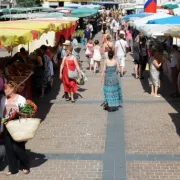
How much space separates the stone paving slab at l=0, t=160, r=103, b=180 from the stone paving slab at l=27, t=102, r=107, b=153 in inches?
22.6

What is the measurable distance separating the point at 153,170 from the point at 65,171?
4.83ft

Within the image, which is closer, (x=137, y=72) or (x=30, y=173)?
(x=30, y=173)

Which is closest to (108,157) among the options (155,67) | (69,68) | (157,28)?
(69,68)

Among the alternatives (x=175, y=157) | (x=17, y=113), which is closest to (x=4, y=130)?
A: (x=17, y=113)

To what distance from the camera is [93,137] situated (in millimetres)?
8078

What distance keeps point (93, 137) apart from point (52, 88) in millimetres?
5332

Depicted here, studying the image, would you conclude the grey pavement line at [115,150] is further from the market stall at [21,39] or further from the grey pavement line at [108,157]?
the market stall at [21,39]

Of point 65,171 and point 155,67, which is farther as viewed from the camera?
point 155,67

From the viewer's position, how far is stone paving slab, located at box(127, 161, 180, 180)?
242 inches

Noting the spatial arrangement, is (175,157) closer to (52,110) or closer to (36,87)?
(52,110)

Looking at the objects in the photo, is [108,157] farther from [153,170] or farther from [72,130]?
[72,130]

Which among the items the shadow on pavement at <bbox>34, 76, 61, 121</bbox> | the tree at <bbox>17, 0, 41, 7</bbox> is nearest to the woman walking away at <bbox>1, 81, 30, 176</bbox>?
the shadow on pavement at <bbox>34, 76, 61, 121</bbox>

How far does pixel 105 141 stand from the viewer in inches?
308

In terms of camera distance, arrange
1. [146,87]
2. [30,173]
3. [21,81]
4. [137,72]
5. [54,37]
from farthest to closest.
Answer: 1. [54,37]
2. [137,72]
3. [146,87]
4. [21,81]
5. [30,173]
